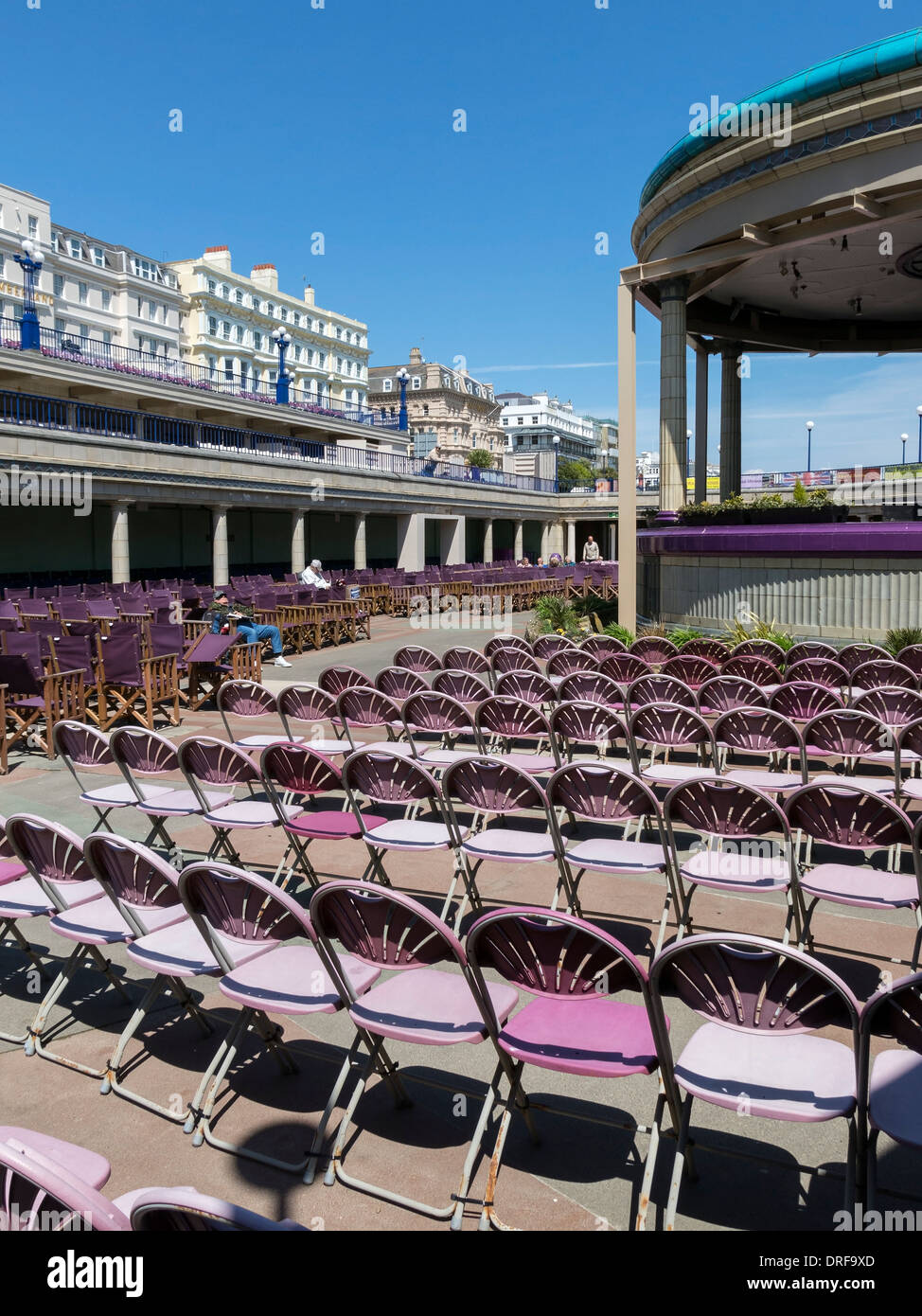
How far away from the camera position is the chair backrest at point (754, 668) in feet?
31.4

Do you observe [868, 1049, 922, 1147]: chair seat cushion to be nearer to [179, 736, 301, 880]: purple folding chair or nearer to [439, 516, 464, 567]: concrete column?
[179, 736, 301, 880]: purple folding chair

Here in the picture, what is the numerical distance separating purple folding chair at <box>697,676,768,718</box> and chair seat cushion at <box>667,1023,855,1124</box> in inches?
197

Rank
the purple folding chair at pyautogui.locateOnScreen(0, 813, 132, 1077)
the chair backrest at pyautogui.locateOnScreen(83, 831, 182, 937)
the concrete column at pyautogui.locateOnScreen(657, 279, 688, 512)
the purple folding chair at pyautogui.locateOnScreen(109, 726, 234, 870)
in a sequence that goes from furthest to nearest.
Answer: the concrete column at pyautogui.locateOnScreen(657, 279, 688, 512) < the purple folding chair at pyautogui.locateOnScreen(109, 726, 234, 870) < the purple folding chair at pyautogui.locateOnScreen(0, 813, 132, 1077) < the chair backrest at pyautogui.locateOnScreen(83, 831, 182, 937)

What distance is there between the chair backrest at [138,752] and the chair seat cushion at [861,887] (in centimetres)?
381

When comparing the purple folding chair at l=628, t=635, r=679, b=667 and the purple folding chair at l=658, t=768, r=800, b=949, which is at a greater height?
the purple folding chair at l=628, t=635, r=679, b=667

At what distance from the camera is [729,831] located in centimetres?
477

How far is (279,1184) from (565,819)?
429 centimetres

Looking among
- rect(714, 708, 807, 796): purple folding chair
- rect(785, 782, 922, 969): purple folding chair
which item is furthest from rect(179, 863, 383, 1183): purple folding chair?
rect(714, 708, 807, 796): purple folding chair

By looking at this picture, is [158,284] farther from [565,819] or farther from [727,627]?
[565,819]

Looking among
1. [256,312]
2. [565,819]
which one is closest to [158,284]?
[256,312]

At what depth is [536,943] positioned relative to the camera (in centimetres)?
304

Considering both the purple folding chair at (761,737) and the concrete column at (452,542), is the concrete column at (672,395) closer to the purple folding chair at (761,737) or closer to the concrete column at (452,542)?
the purple folding chair at (761,737)

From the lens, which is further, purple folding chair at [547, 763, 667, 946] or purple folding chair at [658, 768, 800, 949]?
purple folding chair at [547, 763, 667, 946]

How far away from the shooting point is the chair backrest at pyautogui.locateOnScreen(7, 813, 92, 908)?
13.3 ft
